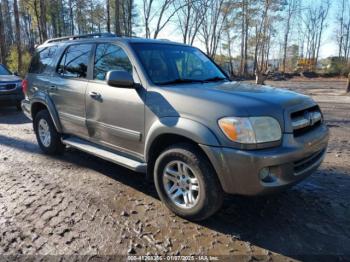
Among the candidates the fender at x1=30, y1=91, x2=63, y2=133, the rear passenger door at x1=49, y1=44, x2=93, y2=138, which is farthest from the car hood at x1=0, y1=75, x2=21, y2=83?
the rear passenger door at x1=49, y1=44, x2=93, y2=138

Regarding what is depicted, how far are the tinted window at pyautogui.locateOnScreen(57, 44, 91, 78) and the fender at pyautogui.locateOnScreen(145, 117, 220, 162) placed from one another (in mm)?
1644

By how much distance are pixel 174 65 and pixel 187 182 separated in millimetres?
1539

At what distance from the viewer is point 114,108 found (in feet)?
13.2

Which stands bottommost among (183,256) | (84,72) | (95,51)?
(183,256)

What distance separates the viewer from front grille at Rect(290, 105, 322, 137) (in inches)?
126

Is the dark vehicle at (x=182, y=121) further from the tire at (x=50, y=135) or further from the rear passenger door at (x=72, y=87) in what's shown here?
the tire at (x=50, y=135)

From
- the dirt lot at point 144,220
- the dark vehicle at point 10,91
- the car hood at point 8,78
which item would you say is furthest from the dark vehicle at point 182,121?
the car hood at point 8,78

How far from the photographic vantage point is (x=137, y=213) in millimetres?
3654

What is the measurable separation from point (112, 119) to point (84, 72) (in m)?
0.99

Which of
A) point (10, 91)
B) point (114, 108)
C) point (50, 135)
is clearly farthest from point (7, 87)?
point (114, 108)

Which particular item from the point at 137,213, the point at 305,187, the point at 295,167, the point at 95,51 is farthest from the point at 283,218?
the point at 95,51

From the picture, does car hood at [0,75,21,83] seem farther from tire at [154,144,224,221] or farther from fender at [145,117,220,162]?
tire at [154,144,224,221]

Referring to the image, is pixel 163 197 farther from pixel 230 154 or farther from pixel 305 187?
pixel 305 187

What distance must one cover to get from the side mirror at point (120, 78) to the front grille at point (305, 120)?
1.76 m
